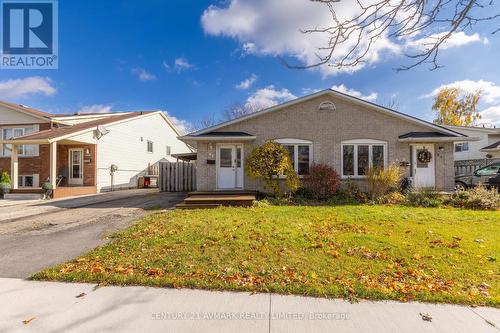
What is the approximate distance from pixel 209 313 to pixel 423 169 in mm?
13010

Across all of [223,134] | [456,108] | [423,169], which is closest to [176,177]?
[223,134]

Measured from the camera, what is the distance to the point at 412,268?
3.89m

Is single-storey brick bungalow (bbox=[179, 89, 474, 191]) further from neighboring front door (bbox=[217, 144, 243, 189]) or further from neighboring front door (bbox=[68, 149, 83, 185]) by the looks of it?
neighboring front door (bbox=[68, 149, 83, 185])

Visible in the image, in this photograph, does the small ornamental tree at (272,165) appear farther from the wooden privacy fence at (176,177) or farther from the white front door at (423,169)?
the wooden privacy fence at (176,177)

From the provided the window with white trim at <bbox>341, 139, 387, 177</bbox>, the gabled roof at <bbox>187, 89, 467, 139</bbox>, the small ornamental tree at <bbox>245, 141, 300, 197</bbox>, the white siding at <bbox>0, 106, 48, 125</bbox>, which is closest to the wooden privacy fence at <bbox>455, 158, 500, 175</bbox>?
the gabled roof at <bbox>187, 89, 467, 139</bbox>

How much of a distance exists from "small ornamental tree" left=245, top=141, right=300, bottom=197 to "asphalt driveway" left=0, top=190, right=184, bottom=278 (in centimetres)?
465

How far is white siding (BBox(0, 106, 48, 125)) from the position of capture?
17.0 meters

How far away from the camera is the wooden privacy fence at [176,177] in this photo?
651 inches

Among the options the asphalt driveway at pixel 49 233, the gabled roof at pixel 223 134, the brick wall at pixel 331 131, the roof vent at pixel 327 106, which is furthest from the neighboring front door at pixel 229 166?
the roof vent at pixel 327 106

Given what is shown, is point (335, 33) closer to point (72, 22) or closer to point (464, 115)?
point (72, 22)

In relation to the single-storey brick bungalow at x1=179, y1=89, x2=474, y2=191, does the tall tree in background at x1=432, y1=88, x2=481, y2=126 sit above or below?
above

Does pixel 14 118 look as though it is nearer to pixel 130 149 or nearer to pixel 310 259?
pixel 130 149

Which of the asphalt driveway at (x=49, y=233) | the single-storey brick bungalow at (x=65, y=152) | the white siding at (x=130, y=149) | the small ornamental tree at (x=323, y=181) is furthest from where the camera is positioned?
the white siding at (x=130, y=149)

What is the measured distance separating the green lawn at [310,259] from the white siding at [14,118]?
16093mm
